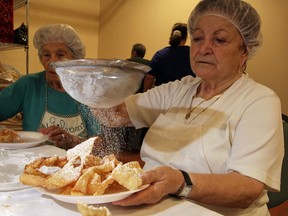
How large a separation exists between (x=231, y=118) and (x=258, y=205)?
27cm

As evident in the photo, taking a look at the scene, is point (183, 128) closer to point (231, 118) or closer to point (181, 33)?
point (231, 118)

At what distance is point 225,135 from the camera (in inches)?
37.1

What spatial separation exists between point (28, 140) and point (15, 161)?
0.27m

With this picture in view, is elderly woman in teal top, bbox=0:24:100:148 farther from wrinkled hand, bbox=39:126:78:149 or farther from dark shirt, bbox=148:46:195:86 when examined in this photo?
dark shirt, bbox=148:46:195:86

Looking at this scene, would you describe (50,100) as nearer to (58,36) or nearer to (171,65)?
(58,36)

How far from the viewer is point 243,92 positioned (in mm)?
996

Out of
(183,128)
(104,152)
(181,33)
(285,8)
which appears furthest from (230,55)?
(285,8)

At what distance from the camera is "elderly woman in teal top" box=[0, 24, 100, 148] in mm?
1533

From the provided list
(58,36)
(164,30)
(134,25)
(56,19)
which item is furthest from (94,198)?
(134,25)

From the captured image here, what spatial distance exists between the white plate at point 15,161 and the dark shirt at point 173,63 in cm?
136

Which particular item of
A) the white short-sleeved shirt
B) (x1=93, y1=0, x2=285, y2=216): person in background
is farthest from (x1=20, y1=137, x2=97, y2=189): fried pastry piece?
the white short-sleeved shirt

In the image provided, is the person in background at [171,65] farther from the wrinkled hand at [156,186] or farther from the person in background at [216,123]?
the wrinkled hand at [156,186]

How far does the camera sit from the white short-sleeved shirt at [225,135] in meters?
0.86

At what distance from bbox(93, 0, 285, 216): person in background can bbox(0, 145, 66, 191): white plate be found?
0.79 ft
